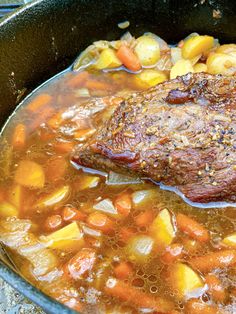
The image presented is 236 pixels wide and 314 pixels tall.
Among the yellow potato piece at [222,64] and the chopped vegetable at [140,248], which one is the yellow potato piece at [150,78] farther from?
the chopped vegetable at [140,248]

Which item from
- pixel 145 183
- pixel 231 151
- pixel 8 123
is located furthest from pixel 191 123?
pixel 8 123

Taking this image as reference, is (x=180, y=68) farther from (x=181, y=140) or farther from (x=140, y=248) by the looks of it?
(x=140, y=248)

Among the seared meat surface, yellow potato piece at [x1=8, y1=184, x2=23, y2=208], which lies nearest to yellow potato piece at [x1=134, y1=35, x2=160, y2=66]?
the seared meat surface

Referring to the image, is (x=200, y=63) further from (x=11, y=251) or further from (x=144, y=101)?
(x=11, y=251)

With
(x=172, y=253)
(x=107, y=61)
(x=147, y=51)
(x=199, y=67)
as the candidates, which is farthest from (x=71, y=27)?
(x=172, y=253)

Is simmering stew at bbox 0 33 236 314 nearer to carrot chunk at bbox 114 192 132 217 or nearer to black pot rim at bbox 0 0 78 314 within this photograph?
carrot chunk at bbox 114 192 132 217
